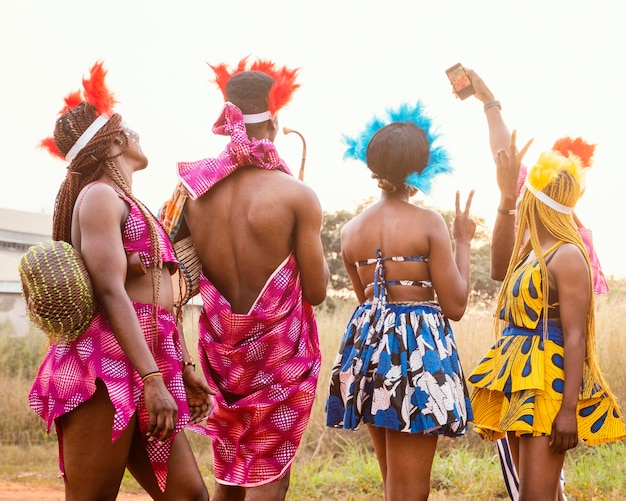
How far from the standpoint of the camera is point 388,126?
336 cm

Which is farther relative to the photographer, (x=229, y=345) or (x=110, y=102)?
(x=229, y=345)

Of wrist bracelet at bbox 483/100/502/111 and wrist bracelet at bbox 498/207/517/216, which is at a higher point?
wrist bracelet at bbox 483/100/502/111

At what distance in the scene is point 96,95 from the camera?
2.74 m

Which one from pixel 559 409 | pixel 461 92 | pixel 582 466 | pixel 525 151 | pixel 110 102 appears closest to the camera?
pixel 110 102

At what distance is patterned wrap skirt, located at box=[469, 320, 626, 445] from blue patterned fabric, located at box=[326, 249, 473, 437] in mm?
146

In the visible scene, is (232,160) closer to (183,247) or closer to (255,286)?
(183,247)

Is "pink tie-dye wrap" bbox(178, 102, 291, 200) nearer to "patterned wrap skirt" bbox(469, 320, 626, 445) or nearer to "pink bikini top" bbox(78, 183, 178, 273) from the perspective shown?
"pink bikini top" bbox(78, 183, 178, 273)

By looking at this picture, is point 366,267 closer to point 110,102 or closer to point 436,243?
point 436,243

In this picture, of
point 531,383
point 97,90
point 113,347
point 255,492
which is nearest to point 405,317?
point 531,383

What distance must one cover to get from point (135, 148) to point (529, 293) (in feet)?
5.42

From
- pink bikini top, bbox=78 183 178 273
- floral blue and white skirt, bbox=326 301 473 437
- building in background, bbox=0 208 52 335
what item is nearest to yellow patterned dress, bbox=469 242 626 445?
floral blue and white skirt, bbox=326 301 473 437

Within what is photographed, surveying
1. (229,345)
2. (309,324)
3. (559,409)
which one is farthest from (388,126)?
(559,409)

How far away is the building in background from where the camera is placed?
16281 millimetres

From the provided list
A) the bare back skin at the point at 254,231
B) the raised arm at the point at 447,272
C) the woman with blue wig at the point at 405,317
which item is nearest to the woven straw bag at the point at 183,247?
the bare back skin at the point at 254,231
